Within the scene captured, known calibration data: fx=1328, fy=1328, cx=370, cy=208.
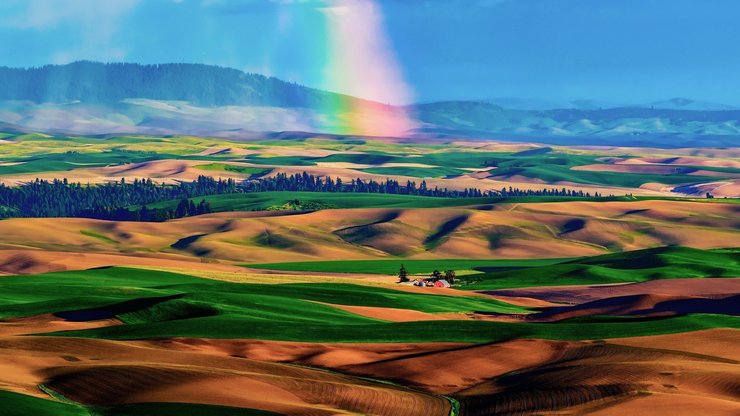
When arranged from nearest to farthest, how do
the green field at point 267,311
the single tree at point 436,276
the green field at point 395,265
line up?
1. the green field at point 267,311
2. the single tree at point 436,276
3. the green field at point 395,265

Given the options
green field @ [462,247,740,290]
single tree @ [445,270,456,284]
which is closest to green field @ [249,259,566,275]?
green field @ [462,247,740,290]

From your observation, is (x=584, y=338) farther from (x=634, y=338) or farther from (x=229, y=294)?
(x=229, y=294)

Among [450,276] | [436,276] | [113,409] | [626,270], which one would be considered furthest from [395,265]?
[113,409]

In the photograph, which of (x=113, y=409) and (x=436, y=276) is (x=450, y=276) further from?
(x=113, y=409)

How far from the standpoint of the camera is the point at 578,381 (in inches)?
1991

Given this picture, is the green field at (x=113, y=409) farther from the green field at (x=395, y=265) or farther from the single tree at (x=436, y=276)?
the green field at (x=395, y=265)

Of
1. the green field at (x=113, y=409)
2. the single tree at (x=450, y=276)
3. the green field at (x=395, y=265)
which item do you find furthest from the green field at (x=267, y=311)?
the green field at (x=395, y=265)

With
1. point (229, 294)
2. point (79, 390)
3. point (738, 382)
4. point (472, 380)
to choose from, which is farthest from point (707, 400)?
point (229, 294)

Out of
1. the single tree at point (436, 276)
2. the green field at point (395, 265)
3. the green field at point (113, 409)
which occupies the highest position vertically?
the green field at point (113, 409)

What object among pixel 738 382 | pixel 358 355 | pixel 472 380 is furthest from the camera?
pixel 358 355

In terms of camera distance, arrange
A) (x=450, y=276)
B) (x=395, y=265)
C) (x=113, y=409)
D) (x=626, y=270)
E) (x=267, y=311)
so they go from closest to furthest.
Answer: (x=113, y=409)
(x=267, y=311)
(x=450, y=276)
(x=626, y=270)
(x=395, y=265)

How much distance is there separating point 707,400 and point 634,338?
18319 mm

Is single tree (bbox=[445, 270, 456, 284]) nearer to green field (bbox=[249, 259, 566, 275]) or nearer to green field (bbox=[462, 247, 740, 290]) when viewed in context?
green field (bbox=[462, 247, 740, 290])

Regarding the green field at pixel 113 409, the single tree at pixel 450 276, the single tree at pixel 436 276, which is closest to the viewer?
the green field at pixel 113 409
